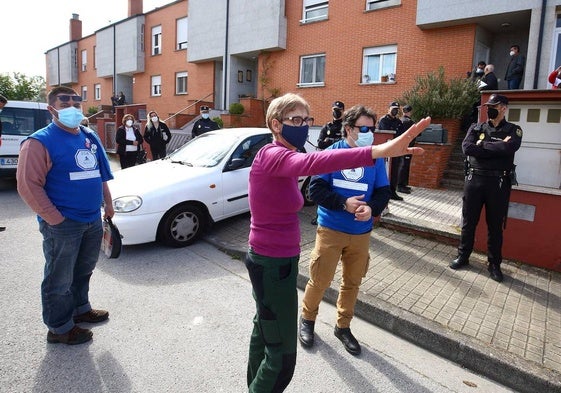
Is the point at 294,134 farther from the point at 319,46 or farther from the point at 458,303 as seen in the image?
the point at 319,46

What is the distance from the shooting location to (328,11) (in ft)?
49.9

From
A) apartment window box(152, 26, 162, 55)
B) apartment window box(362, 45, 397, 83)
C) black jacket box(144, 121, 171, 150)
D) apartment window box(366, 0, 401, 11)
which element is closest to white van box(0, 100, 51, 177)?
black jacket box(144, 121, 171, 150)

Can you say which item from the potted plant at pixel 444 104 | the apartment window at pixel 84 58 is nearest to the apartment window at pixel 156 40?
the apartment window at pixel 84 58

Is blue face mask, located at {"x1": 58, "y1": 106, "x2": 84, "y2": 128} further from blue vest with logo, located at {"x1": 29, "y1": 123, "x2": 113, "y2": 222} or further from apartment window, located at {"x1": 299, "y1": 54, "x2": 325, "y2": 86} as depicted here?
apartment window, located at {"x1": 299, "y1": 54, "x2": 325, "y2": 86}

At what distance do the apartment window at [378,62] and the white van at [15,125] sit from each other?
10.7 metres

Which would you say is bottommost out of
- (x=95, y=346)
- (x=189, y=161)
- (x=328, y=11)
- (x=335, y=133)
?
(x=95, y=346)

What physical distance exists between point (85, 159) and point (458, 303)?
369 centimetres

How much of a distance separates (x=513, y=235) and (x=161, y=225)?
4.72m

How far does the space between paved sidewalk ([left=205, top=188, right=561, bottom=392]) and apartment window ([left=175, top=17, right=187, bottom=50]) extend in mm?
19715

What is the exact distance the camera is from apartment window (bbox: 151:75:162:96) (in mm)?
24734

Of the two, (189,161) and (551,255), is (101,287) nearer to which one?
(189,161)

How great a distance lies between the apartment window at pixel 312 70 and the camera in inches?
627

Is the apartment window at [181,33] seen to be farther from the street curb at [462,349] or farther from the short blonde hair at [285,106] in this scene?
the short blonde hair at [285,106]

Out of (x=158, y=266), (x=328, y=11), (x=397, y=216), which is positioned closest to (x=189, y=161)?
(x=158, y=266)
